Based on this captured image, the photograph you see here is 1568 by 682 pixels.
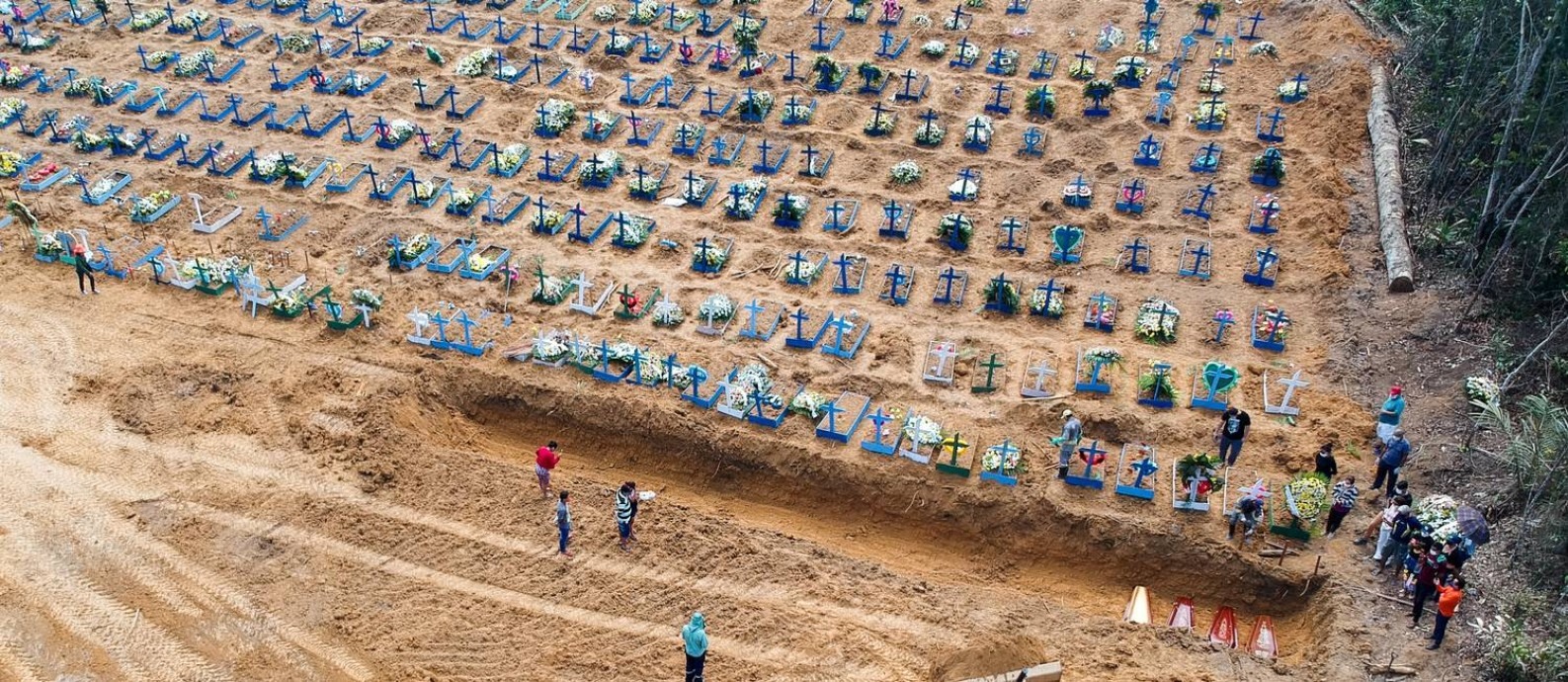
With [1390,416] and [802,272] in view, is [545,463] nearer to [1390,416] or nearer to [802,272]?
[802,272]

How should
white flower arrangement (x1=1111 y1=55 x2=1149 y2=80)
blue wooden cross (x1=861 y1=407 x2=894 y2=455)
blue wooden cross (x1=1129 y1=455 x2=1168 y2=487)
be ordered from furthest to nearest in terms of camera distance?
white flower arrangement (x1=1111 y1=55 x2=1149 y2=80), blue wooden cross (x1=861 y1=407 x2=894 y2=455), blue wooden cross (x1=1129 y1=455 x2=1168 y2=487)

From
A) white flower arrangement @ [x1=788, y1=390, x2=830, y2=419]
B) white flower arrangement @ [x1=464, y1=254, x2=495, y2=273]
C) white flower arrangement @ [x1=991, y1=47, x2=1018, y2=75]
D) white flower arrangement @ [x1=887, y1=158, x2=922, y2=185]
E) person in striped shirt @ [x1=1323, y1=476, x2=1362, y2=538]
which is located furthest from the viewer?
white flower arrangement @ [x1=991, y1=47, x2=1018, y2=75]

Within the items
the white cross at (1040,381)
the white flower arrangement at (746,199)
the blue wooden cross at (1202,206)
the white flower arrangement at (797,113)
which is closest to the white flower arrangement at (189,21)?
the white flower arrangement at (797,113)

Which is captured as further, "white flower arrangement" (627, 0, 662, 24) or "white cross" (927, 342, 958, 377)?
"white flower arrangement" (627, 0, 662, 24)

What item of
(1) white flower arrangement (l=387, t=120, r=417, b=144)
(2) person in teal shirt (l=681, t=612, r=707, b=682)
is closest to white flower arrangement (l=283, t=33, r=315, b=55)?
(1) white flower arrangement (l=387, t=120, r=417, b=144)

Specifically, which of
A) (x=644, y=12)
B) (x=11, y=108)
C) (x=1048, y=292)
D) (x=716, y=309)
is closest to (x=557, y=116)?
(x=644, y=12)

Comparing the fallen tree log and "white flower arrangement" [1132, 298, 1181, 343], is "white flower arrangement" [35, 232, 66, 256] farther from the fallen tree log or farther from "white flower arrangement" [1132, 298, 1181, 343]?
the fallen tree log

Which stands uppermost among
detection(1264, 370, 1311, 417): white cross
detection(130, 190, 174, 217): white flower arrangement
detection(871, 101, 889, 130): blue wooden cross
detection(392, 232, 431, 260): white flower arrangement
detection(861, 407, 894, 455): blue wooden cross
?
detection(871, 101, 889, 130): blue wooden cross
